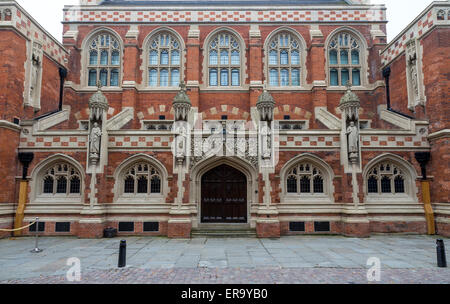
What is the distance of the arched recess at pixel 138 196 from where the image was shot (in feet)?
45.0

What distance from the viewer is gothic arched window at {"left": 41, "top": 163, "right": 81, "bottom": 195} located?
14008 mm

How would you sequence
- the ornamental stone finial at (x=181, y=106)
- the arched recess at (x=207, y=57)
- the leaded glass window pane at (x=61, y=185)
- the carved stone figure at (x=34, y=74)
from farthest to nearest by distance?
the arched recess at (x=207, y=57) < the carved stone figure at (x=34, y=74) < the leaded glass window pane at (x=61, y=185) < the ornamental stone finial at (x=181, y=106)

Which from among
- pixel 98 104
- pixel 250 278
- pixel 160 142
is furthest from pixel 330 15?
pixel 250 278

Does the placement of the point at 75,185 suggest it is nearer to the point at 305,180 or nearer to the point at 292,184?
the point at 292,184

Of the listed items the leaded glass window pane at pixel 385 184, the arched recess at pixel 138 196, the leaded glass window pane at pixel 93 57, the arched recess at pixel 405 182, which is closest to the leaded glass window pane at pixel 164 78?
the leaded glass window pane at pixel 93 57

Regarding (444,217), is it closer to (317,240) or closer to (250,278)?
(317,240)

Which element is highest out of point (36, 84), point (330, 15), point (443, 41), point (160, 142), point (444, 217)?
point (330, 15)

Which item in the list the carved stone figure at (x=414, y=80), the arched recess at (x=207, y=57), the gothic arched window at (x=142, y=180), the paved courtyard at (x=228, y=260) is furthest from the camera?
the arched recess at (x=207, y=57)

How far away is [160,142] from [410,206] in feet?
40.4

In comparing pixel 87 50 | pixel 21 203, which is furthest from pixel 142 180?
pixel 87 50

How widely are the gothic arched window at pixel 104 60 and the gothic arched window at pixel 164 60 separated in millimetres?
2236

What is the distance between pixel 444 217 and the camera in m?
13.1

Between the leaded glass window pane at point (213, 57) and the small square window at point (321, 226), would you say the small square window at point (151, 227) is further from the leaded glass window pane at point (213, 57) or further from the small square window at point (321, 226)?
the leaded glass window pane at point (213, 57)
